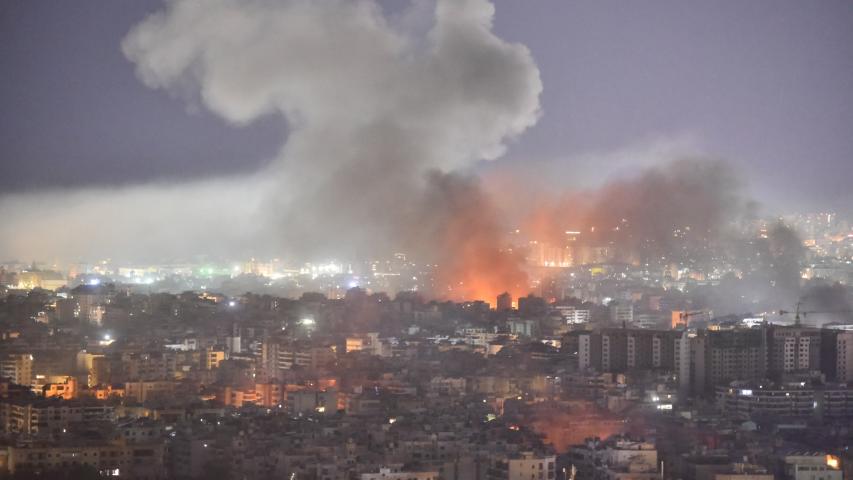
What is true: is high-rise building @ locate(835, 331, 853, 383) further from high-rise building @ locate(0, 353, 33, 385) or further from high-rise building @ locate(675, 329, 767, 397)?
high-rise building @ locate(0, 353, 33, 385)

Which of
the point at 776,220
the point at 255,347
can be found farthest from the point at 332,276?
the point at 255,347

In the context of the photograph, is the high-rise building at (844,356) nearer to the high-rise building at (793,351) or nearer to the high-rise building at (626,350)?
the high-rise building at (793,351)

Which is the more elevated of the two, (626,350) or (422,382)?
(626,350)

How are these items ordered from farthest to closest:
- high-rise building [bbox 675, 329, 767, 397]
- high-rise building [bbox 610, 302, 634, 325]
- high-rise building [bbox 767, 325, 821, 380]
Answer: high-rise building [bbox 610, 302, 634, 325] < high-rise building [bbox 767, 325, 821, 380] < high-rise building [bbox 675, 329, 767, 397]

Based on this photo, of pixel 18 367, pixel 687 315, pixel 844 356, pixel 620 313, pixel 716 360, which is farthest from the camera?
pixel 620 313

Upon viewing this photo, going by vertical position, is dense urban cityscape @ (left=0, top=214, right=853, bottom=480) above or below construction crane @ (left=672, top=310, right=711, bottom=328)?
below

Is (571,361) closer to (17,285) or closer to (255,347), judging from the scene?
(255,347)

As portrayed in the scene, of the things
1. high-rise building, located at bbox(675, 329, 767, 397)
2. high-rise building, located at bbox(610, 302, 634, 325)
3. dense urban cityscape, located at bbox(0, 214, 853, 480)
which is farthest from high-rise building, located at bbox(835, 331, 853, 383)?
high-rise building, located at bbox(610, 302, 634, 325)

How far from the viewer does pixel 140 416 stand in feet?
49.8

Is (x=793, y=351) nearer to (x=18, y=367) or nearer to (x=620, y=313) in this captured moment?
(x=620, y=313)

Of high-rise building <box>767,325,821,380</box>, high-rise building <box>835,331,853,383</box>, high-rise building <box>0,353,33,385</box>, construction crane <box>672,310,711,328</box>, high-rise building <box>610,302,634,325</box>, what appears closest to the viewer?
high-rise building <box>0,353,33,385</box>

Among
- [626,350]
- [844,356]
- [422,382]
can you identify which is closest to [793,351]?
[844,356]

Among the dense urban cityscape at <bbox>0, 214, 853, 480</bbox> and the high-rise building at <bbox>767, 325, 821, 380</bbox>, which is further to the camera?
the high-rise building at <bbox>767, 325, 821, 380</bbox>

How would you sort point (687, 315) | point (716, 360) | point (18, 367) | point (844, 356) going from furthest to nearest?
point (687, 315) < point (844, 356) < point (716, 360) < point (18, 367)
